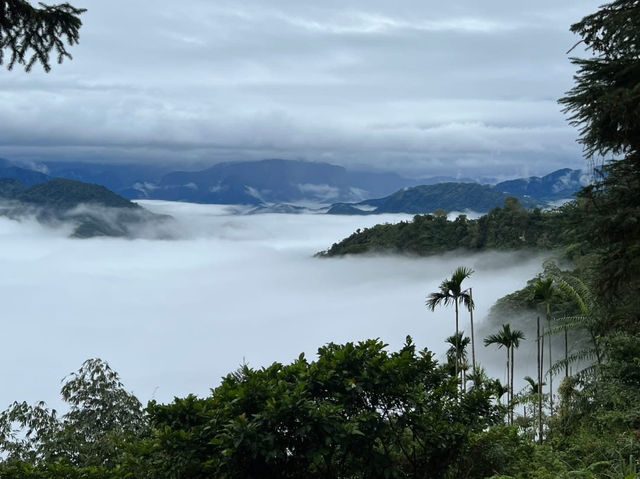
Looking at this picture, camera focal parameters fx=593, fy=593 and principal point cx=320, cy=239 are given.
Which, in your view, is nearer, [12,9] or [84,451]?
[12,9]

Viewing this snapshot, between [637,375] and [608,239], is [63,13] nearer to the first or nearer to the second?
[608,239]

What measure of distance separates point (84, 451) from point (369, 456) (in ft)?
26.2

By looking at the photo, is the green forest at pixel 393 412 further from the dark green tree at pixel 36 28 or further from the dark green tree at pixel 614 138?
the dark green tree at pixel 36 28

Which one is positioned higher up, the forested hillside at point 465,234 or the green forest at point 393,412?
the green forest at point 393,412

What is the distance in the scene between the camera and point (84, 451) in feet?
43.1

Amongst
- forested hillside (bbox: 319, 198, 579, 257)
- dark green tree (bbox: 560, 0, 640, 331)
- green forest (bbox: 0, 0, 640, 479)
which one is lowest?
forested hillside (bbox: 319, 198, 579, 257)

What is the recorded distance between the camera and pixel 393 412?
8492mm

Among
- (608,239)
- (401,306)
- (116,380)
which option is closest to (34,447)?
(116,380)

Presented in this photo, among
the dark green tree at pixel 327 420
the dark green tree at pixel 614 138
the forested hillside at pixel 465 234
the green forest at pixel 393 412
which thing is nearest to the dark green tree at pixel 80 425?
the green forest at pixel 393 412

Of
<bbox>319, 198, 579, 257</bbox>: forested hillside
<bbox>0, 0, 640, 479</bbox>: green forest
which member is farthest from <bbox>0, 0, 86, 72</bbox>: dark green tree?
<bbox>319, 198, 579, 257</bbox>: forested hillside

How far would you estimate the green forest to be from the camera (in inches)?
312

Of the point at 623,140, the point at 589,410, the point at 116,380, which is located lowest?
the point at 589,410

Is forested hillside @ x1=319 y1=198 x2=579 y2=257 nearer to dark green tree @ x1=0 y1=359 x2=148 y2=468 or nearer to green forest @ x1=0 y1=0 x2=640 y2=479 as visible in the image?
green forest @ x1=0 y1=0 x2=640 y2=479

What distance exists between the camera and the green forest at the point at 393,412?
26.0 ft
